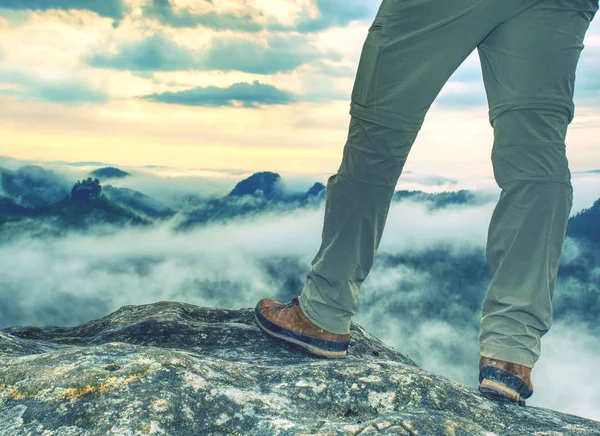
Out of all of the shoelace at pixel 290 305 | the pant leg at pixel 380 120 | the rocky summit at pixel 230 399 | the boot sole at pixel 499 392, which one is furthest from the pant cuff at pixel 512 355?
the shoelace at pixel 290 305

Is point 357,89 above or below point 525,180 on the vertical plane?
above

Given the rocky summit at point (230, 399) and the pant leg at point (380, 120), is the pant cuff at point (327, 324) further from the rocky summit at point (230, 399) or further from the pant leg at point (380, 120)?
the rocky summit at point (230, 399)

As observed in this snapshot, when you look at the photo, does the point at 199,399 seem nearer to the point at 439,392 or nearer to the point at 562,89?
the point at 439,392

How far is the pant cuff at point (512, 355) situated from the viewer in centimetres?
A: 350

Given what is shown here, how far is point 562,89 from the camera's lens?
366 centimetres

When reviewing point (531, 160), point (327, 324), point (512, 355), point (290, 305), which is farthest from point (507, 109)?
point (290, 305)

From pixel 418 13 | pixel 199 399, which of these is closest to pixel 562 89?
pixel 418 13

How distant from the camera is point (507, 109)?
3.69 m

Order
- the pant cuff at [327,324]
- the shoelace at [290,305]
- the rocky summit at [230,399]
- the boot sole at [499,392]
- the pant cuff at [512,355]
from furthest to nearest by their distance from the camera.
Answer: the shoelace at [290,305] < the pant cuff at [327,324] < the pant cuff at [512,355] < the boot sole at [499,392] < the rocky summit at [230,399]

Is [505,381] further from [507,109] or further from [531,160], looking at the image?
[507,109]

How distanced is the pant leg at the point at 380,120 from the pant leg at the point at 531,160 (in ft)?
0.66

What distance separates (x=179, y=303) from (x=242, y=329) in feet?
4.02

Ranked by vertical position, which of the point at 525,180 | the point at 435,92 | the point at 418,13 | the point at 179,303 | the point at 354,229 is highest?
the point at 418,13

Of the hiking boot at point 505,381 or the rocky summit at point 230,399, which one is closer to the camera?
the rocky summit at point 230,399
